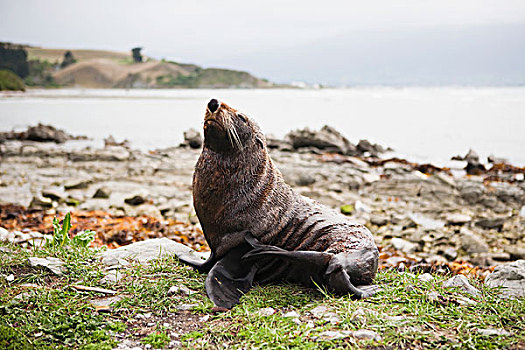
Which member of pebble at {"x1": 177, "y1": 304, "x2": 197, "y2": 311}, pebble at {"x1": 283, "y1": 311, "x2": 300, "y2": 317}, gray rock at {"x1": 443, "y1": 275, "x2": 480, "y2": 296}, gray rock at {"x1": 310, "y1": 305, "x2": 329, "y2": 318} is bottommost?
pebble at {"x1": 177, "y1": 304, "x2": 197, "y2": 311}

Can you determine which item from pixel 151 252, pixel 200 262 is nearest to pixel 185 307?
pixel 200 262

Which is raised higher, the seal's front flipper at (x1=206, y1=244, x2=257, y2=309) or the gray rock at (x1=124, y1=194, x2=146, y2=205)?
the seal's front flipper at (x1=206, y1=244, x2=257, y2=309)

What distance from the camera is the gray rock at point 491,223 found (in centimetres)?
928

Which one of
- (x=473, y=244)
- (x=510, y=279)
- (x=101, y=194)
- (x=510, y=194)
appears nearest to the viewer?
(x=510, y=279)

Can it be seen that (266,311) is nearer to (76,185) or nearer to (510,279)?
(510,279)

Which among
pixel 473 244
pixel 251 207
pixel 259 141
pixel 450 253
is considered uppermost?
pixel 259 141

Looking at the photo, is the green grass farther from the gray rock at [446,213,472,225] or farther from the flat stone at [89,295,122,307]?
the gray rock at [446,213,472,225]

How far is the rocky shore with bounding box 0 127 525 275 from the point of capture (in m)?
8.26

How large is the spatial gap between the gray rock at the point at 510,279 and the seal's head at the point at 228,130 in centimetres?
266

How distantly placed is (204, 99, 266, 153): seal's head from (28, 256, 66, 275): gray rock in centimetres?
184

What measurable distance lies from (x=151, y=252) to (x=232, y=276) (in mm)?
1395

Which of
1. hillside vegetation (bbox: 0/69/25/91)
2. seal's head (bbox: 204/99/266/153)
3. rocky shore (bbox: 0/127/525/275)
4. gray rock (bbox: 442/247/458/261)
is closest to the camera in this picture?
seal's head (bbox: 204/99/266/153)

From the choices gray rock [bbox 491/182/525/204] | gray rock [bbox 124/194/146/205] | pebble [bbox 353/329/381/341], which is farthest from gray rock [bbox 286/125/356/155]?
pebble [bbox 353/329/381/341]

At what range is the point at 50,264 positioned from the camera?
4.64m
